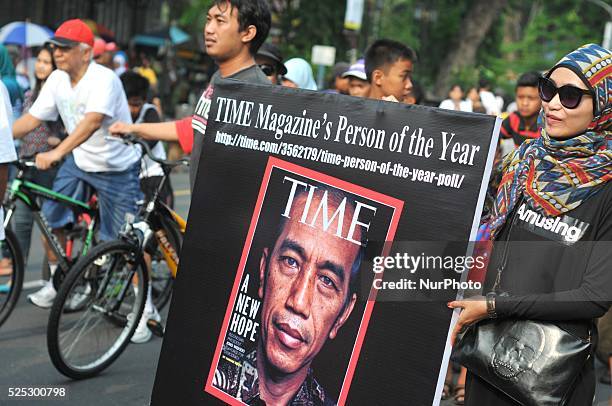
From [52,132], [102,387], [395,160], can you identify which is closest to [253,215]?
[395,160]

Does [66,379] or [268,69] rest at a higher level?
[268,69]

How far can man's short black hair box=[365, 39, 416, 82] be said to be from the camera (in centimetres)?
515

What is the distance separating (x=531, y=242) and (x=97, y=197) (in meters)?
4.03

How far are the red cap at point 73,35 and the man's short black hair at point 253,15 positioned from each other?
2004 millimetres

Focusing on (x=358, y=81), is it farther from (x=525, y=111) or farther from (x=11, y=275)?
(x=11, y=275)

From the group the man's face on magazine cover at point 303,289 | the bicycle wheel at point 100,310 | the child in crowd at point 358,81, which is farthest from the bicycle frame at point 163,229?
the man's face on magazine cover at point 303,289

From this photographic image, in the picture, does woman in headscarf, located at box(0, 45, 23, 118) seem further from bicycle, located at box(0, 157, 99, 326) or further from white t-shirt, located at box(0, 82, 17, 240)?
white t-shirt, located at box(0, 82, 17, 240)

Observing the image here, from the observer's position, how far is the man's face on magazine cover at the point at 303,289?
3.06m

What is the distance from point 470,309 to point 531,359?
0.23 metres

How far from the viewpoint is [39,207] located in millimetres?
5922

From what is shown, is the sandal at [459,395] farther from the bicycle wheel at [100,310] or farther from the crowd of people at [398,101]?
the bicycle wheel at [100,310]

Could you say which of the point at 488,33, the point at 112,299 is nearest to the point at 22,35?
the point at 112,299

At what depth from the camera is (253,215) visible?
10.9ft

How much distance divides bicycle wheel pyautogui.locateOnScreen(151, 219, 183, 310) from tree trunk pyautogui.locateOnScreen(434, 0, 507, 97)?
2763 centimetres
